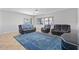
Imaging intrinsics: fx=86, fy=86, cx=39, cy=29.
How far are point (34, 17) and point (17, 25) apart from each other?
346 mm

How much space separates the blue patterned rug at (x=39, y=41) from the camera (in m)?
1.53

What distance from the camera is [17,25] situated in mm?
1581

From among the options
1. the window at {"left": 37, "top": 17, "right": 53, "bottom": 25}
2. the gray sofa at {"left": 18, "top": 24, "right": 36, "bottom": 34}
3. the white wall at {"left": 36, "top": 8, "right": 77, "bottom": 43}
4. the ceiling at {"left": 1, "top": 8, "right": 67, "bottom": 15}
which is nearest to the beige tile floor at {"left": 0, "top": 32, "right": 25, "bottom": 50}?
the gray sofa at {"left": 18, "top": 24, "right": 36, "bottom": 34}

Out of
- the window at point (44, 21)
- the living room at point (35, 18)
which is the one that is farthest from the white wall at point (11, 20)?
the window at point (44, 21)

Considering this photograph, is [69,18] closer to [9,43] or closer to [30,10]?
[30,10]

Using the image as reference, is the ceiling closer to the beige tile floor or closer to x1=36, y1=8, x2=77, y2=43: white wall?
→ x1=36, y1=8, x2=77, y2=43: white wall

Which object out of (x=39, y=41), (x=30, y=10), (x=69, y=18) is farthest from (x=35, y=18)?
(x=69, y=18)

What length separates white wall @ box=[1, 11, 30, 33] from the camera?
1.55 meters

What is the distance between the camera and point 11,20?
1.59m

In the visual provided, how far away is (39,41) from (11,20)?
646 millimetres
